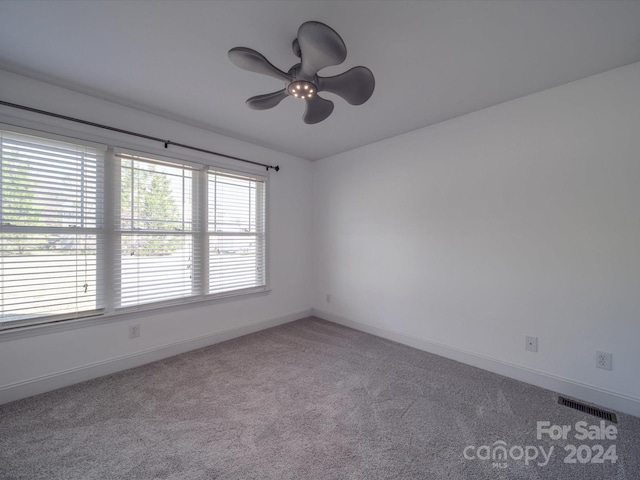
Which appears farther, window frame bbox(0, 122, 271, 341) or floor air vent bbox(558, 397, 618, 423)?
window frame bbox(0, 122, 271, 341)

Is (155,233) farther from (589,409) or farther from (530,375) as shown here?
(589,409)

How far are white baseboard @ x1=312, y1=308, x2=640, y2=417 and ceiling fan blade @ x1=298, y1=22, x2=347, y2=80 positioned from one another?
290 cm

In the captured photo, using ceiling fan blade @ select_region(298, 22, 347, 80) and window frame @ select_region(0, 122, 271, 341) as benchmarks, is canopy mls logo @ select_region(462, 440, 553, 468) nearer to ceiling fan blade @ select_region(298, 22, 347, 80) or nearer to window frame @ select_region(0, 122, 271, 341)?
ceiling fan blade @ select_region(298, 22, 347, 80)

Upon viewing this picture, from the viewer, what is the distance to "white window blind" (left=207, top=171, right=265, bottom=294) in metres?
3.23

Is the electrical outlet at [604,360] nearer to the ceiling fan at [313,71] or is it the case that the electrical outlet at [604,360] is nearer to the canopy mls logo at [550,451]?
the canopy mls logo at [550,451]

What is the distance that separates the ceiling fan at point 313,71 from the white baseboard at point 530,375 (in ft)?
8.68

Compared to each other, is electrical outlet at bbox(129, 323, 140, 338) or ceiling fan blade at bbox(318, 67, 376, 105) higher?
ceiling fan blade at bbox(318, 67, 376, 105)

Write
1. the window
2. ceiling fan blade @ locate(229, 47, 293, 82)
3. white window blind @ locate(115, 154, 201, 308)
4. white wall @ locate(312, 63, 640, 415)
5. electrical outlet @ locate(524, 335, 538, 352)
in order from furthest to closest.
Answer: white window blind @ locate(115, 154, 201, 308) < electrical outlet @ locate(524, 335, 538, 352) < the window < white wall @ locate(312, 63, 640, 415) < ceiling fan blade @ locate(229, 47, 293, 82)

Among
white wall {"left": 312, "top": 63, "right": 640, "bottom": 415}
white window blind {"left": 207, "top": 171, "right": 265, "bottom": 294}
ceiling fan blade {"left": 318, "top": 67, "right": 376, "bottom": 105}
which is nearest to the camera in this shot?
ceiling fan blade {"left": 318, "top": 67, "right": 376, "bottom": 105}

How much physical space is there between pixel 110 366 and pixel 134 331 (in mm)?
336

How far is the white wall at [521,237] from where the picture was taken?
1.99 metres

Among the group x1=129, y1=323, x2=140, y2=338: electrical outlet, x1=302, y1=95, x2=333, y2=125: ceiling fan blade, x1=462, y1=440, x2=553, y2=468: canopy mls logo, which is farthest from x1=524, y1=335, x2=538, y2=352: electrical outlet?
x1=129, y1=323, x2=140, y2=338: electrical outlet

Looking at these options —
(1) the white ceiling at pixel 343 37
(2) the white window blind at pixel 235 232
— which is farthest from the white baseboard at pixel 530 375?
(1) the white ceiling at pixel 343 37

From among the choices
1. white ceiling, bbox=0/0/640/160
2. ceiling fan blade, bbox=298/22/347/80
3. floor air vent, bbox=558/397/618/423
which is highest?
white ceiling, bbox=0/0/640/160
